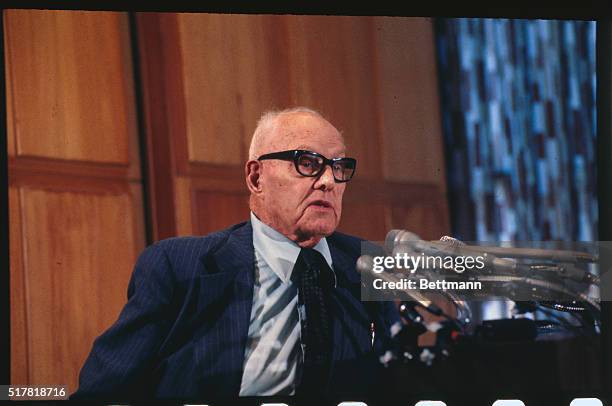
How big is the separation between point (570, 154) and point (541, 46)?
1.17ft

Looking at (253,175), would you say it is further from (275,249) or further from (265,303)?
(265,303)

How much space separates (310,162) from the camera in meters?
2.27

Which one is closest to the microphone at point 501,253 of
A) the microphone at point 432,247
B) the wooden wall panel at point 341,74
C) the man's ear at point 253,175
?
the microphone at point 432,247

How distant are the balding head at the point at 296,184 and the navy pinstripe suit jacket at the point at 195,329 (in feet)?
0.33

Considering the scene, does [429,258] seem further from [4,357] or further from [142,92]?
[4,357]

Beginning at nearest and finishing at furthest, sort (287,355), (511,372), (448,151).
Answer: (287,355), (511,372), (448,151)

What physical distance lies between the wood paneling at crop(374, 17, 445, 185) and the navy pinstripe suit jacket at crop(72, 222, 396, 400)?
1.50ft

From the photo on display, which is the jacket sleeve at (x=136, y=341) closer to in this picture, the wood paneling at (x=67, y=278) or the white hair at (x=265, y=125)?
the wood paneling at (x=67, y=278)

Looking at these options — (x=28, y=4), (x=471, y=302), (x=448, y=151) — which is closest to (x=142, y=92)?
(x=28, y=4)

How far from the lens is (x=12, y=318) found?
2.25 meters

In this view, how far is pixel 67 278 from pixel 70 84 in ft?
1.84

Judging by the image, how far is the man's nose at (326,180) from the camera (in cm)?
229

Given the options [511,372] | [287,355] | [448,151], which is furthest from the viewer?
[448,151]

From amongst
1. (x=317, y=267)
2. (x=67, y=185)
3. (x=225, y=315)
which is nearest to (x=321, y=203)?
(x=317, y=267)
